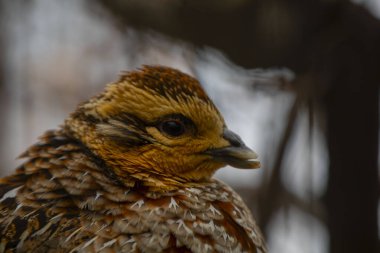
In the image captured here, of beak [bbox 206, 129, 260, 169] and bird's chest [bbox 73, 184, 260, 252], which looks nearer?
bird's chest [bbox 73, 184, 260, 252]

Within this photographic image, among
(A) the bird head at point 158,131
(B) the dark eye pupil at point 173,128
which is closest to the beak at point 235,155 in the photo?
(A) the bird head at point 158,131

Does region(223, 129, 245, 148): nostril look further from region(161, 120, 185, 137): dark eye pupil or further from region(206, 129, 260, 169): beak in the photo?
region(161, 120, 185, 137): dark eye pupil

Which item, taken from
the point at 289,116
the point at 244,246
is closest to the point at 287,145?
the point at 289,116

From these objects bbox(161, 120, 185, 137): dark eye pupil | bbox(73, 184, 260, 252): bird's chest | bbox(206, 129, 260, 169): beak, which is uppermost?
bbox(161, 120, 185, 137): dark eye pupil

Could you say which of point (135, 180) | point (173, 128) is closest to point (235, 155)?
point (173, 128)

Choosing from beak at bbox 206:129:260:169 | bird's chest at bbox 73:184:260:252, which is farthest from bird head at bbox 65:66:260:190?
bird's chest at bbox 73:184:260:252

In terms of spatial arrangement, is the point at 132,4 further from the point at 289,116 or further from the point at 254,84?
the point at 289,116

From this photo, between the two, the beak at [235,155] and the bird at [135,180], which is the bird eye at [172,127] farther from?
the beak at [235,155]

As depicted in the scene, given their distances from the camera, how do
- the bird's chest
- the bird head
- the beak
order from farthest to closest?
the beak
the bird head
the bird's chest
